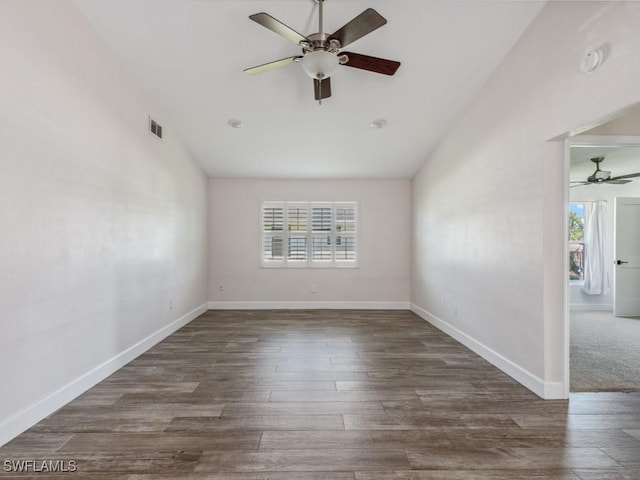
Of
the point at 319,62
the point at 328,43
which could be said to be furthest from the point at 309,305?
the point at 328,43

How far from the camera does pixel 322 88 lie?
299cm

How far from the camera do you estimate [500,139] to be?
10.1 feet

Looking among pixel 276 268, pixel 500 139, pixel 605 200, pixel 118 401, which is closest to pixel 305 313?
pixel 276 268

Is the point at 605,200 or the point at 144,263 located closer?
the point at 144,263

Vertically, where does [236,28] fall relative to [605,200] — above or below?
above

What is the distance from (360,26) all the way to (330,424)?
2603mm

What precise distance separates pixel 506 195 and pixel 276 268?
158 inches

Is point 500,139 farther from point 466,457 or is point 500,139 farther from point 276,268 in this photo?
point 276,268

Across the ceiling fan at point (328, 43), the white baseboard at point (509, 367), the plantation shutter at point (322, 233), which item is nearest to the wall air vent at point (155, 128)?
the ceiling fan at point (328, 43)

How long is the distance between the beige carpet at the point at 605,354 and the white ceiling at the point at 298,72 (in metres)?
2.88

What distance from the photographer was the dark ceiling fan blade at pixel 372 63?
8.54 feet
